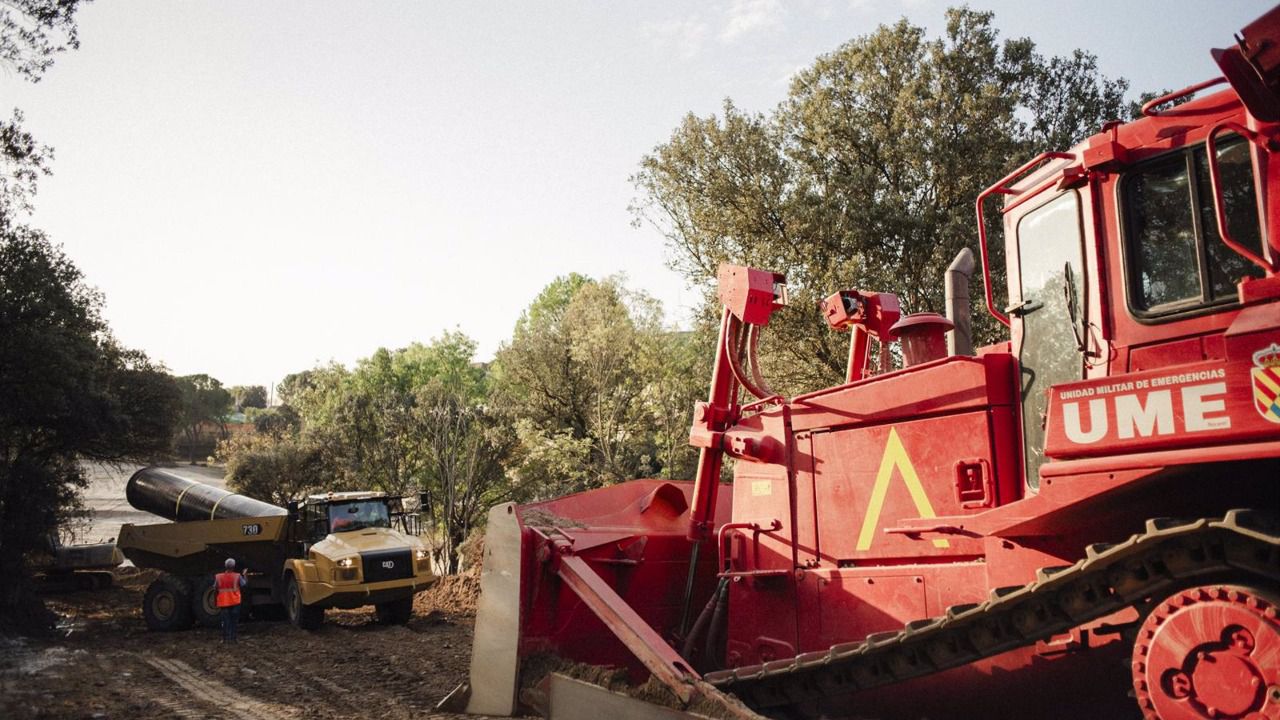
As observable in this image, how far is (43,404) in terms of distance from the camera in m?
18.4

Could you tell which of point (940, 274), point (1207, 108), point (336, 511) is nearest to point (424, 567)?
point (336, 511)

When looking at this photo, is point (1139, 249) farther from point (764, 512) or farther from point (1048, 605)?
point (764, 512)

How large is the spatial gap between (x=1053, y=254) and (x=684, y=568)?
4272 millimetres

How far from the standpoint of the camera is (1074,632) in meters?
4.61

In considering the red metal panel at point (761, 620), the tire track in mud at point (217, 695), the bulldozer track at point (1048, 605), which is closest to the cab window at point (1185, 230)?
the bulldozer track at point (1048, 605)

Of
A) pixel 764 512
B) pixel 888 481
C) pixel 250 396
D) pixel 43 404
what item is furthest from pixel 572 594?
pixel 250 396

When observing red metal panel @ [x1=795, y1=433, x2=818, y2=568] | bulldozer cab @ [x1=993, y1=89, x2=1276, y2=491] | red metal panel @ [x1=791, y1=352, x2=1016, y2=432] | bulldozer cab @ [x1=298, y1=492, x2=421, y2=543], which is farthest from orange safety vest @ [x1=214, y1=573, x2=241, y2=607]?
bulldozer cab @ [x1=993, y1=89, x2=1276, y2=491]

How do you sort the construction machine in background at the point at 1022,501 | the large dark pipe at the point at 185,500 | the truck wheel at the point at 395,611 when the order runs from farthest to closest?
the large dark pipe at the point at 185,500 < the truck wheel at the point at 395,611 < the construction machine in background at the point at 1022,501

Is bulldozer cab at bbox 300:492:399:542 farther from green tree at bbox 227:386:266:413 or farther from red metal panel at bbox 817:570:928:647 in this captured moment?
green tree at bbox 227:386:266:413

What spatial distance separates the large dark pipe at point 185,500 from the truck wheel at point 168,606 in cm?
197

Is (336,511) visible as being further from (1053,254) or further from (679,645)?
(1053,254)

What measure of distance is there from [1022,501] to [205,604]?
55.6 ft

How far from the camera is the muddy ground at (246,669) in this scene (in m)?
9.48

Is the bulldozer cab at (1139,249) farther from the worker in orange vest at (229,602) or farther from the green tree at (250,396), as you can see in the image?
the green tree at (250,396)
